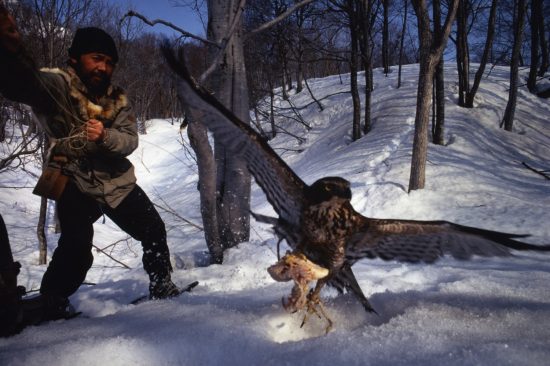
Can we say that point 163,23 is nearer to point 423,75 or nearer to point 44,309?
A: point 44,309

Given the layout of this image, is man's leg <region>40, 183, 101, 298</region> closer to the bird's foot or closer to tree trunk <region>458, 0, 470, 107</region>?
the bird's foot

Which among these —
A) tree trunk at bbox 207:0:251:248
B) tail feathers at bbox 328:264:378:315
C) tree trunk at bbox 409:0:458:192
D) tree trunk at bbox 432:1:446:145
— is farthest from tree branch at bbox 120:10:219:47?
tree trunk at bbox 432:1:446:145

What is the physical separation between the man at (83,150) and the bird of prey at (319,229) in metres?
0.50

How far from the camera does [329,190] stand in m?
1.75

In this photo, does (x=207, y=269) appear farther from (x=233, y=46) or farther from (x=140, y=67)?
(x=140, y=67)

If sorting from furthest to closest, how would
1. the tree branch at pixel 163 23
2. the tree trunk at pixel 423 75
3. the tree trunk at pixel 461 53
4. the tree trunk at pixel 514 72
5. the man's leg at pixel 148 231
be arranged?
the tree trunk at pixel 461 53
the tree trunk at pixel 514 72
the tree trunk at pixel 423 75
the tree branch at pixel 163 23
the man's leg at pixel 148 231

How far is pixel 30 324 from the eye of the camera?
5.72ft

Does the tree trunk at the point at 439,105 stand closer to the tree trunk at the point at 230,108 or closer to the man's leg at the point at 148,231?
the tree trunk at the point at 230,108

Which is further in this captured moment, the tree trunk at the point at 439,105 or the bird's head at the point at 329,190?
the tree trunk at the point at 439,105

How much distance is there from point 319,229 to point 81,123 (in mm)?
1447

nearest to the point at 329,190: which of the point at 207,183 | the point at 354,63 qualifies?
the point at 207,183

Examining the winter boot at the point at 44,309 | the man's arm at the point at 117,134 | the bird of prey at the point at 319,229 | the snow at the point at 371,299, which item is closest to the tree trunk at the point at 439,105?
the snow at the point at 371,299

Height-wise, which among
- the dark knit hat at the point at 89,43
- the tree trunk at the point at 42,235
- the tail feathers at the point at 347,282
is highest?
the dark knit hat at the point at 89,43

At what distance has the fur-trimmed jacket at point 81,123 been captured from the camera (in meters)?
1.62
